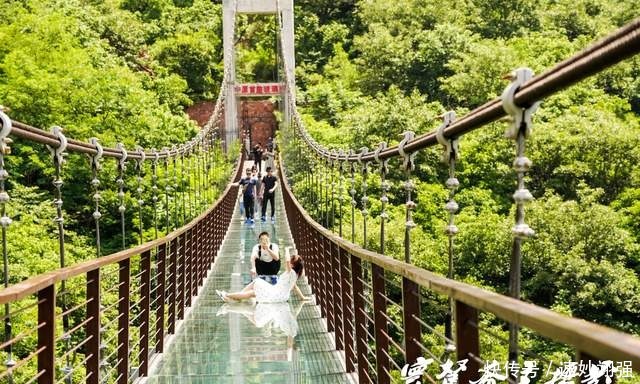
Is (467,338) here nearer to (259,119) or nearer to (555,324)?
(555,324)

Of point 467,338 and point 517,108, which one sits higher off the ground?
point 517,108

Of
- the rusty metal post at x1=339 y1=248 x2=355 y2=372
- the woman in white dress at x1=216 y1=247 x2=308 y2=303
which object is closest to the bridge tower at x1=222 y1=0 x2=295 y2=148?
the woman in white dress at x1=216 y1=247 x2=308 y2=303

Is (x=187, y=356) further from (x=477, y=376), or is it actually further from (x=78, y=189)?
(x=78, y=189)

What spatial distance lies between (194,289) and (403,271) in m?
4.86

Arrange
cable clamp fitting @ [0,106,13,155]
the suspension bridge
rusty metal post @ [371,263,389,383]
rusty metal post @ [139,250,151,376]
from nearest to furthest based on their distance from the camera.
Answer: the suspension bridge, cable clamp fitting @ [0,106,13,155], rusty metal post @ [371,263,389,383], rusty metal post @ [139,250,151,376]

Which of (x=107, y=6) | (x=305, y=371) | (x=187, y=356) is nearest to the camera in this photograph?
(x=305, y=371)

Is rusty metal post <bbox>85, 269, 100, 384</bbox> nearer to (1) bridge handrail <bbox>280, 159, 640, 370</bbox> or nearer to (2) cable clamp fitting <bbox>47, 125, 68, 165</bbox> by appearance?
(2) cable clamp fitting <bbox>47, 125, 68, 165</bbox>

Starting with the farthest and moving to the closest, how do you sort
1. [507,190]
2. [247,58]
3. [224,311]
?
[247,58] < [507,190] < [224,311]

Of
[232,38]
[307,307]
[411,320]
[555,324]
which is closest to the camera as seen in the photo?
[555,324]

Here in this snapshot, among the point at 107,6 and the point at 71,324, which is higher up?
the point at 107,6

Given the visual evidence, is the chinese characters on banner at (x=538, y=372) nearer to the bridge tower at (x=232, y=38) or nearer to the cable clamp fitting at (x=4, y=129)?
the cable clamp fitting at (x=4, y=129)

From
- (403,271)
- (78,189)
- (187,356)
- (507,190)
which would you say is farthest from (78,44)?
(403,271)

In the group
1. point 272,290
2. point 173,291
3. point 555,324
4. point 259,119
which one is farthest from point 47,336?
point 259,119

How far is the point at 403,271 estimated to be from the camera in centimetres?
231
